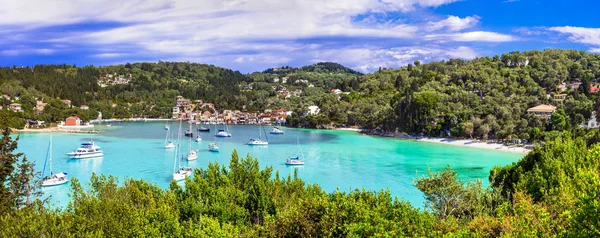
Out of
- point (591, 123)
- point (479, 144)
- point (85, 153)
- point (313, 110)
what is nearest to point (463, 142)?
point (479, 144)

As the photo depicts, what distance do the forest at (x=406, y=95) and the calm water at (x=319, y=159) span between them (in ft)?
24.7

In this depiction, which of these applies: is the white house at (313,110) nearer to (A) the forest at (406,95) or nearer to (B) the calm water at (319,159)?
(A) the forest at (406,95)

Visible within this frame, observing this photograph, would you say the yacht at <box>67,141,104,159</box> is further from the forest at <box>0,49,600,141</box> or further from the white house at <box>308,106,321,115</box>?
the white house at <box>308,106,321,115</box>

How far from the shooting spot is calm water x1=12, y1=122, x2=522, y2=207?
121ft

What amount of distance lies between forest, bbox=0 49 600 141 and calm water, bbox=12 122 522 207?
7.52 metres

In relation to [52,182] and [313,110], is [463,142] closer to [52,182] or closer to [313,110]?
[313,110]

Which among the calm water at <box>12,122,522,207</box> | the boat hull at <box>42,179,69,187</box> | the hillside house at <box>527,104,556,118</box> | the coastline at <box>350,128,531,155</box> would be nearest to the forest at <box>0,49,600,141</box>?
the hillside house at <box>527,104,556,118</box>

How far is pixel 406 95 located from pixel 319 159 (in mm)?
30870

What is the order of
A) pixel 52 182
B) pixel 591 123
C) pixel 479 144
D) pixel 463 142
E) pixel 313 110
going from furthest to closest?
pixel 313 110 → pixel 463 142 → pixel 479 144 → pixel 591 123 → pixel 52 182

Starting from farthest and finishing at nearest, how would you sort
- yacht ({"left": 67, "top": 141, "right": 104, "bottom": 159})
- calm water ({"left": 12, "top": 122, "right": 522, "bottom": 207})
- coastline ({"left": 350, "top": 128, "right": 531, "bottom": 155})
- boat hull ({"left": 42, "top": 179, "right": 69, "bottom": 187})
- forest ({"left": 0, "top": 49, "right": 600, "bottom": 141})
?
forest ({"left": 0, "top": 49, "right": 600, "bottom": 141}) → coastline ({"left": 350, "top": 128, "right": 531, "bottom": 155}) → yacht ({"left": 67, "top": 141, "right": 104, "bottom": 159}) → calm water ({"left": 12, "top": 122, "right": 522, "bottom": 207}) → boat hull ({"left": 42, "top": 179, "right": 69, "bottom": 187})

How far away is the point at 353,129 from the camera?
288ft

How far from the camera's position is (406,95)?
74125 mm

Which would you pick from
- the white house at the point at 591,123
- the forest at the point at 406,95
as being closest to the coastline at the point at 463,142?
the forest at the point at 406,95

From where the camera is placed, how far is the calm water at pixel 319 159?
1449 inches
